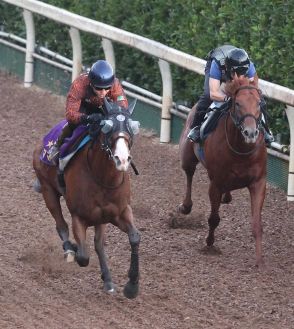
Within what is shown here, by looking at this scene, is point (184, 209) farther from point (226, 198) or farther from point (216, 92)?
point (216, 92)

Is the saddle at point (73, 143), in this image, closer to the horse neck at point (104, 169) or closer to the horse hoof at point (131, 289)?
the horse neck at point (104, 169)

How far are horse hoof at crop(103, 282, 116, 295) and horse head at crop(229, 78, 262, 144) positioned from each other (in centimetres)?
164

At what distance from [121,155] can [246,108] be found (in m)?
1.68

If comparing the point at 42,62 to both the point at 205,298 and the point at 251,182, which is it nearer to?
the point at 251,182

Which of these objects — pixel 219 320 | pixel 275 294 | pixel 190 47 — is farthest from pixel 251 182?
pixel 190 47

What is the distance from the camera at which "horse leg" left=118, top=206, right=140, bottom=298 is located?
8.77 m

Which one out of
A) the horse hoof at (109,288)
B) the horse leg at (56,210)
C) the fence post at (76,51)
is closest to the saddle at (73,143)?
the horse leg at (56,210)

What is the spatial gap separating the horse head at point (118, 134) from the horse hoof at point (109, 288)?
126 centimetres

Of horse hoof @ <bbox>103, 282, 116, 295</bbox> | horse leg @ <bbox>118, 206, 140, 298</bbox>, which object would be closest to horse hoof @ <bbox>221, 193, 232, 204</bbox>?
horse hoof @ <bbox>103, 282, 116, 295</bbox>

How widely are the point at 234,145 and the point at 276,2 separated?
298 cm

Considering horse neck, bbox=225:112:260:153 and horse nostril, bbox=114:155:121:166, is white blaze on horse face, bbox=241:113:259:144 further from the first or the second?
horse nostril, bbox=114:155:121:166

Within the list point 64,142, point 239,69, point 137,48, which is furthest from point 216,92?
point 137,48

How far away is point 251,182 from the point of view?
397 inches

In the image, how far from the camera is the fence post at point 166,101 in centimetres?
1403
